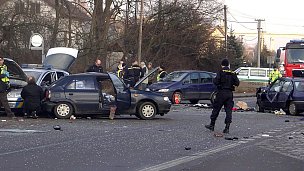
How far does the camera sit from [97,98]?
17.1 meters

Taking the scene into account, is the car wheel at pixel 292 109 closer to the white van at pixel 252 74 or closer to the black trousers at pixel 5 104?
the black trousers at pixel 5 104

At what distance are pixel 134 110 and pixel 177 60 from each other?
29.9m

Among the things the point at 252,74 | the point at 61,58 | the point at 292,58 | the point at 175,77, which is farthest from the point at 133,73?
the point at 252,74

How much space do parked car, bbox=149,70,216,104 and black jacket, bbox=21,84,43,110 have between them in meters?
9.02

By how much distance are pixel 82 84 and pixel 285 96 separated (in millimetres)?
7774

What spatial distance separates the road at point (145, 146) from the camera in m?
9.51

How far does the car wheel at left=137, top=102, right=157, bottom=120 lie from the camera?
17.3m

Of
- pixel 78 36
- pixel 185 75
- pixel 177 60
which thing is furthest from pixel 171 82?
pixel 177 60

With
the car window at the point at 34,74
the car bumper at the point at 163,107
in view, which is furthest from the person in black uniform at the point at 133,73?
the car bumper at the point at 163,107

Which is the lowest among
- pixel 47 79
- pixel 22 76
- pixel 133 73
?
pixel 47 79

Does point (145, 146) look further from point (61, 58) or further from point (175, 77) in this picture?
point (175, 77)

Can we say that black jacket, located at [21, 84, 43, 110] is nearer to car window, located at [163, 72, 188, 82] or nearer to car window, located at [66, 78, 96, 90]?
car window, located at [66, 78, 96, 90]

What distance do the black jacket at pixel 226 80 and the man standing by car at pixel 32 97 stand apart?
18.5 ft

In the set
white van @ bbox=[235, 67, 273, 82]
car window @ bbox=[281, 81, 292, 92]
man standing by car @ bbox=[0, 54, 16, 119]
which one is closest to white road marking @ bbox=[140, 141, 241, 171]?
man standing by car @ bbox=[0, 54, 16, 119]
